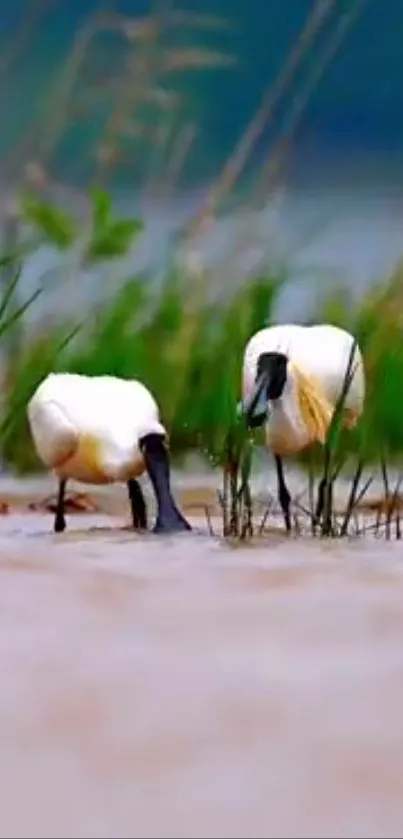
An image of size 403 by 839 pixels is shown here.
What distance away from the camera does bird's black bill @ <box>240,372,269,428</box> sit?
2230mm

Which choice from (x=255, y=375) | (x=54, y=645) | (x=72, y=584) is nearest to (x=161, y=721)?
(x=54, y=645)

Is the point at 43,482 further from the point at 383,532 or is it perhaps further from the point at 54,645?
the point at 54,645

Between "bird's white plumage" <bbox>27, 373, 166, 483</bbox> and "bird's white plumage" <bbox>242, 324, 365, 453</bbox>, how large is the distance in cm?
17

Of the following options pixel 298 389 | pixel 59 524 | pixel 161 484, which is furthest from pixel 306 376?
pixel 59 524

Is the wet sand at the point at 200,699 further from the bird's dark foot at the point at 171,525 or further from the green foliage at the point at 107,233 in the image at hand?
the green foliage at the point at 107,233

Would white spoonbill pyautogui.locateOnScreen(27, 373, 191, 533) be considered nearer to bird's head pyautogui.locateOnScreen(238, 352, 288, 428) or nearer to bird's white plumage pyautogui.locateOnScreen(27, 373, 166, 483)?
bird's white plumage pyautogui.locateOnScreen(27, 373, 166, 483)

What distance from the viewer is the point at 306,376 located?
2336 millimetres

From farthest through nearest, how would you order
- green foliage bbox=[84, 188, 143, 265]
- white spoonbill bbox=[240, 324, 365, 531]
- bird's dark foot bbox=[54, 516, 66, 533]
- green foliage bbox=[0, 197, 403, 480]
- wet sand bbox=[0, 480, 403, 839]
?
green foliage bbox=[84, 188, 143, 265] < green foliage bbox=[0, 197, 403, 480] < white spoonbill bbox=[240, 324, 365, 531] < bird's dark foot bbox=[54, 516, 66, 533] < wet sand bbox=[0, 480, 403, 839]

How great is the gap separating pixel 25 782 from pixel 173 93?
99.1 inches

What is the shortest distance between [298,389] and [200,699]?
1256mm

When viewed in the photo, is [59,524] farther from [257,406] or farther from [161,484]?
[257,406]

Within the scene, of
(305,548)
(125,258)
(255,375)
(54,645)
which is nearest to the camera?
(54,645)

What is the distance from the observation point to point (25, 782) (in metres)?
0.93

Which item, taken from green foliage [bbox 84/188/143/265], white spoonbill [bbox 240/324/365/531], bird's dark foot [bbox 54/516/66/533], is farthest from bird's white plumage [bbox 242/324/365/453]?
green foliage [bbox 84/188/143/265]
